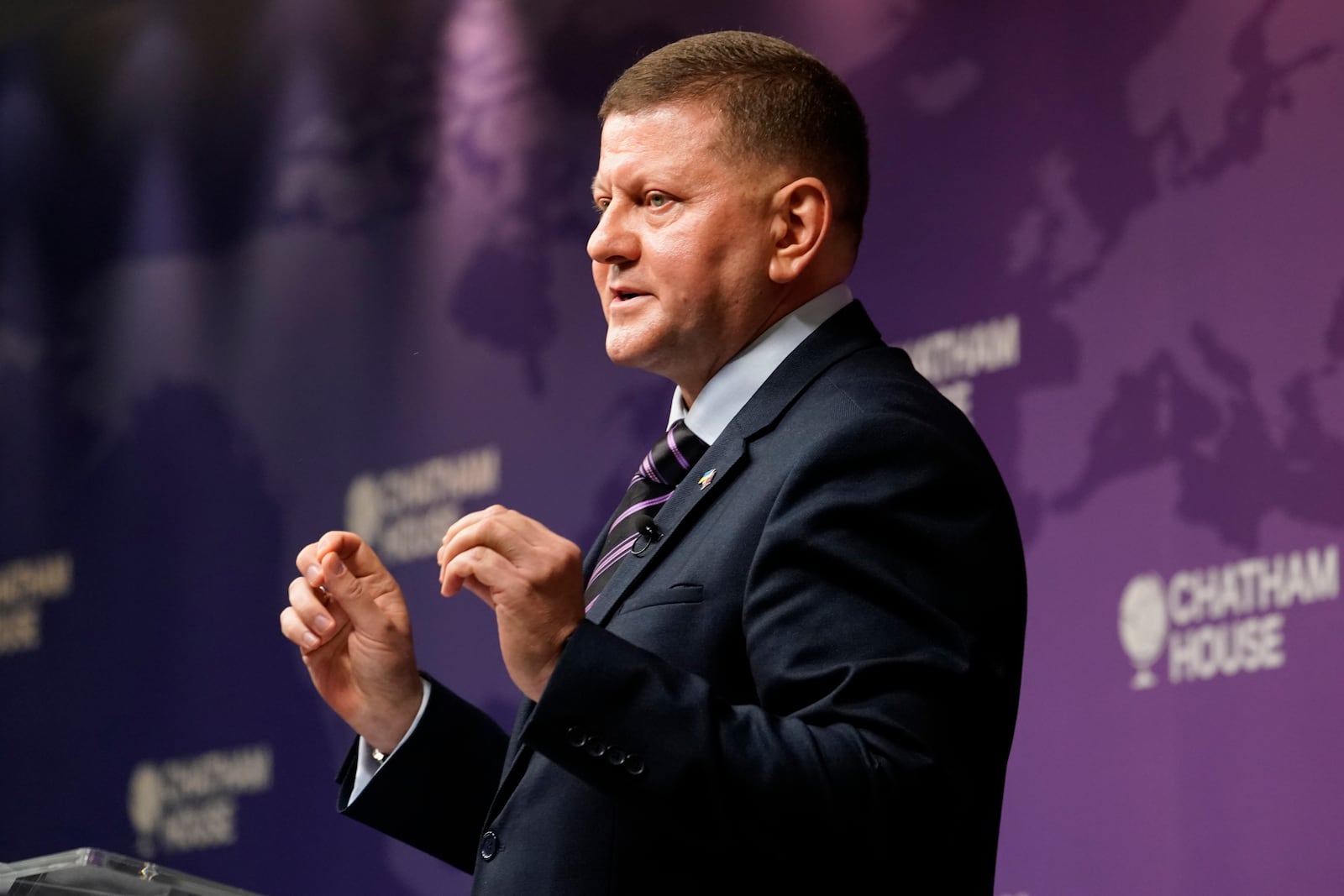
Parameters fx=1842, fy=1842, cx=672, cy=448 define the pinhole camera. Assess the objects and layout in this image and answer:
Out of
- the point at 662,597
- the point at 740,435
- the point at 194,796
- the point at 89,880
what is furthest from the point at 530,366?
the point at 89,880

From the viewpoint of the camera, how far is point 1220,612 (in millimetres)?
3533

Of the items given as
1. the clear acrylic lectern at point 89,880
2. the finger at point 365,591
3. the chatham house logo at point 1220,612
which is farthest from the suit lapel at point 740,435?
the chatham house logo at point 1220,612

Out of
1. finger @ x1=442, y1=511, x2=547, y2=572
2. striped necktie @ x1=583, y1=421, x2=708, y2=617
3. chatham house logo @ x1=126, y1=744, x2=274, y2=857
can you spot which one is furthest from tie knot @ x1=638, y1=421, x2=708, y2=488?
chatham house logo @ x1=126, y1=744, x2=274, y2=857

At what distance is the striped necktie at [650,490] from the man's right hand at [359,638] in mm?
228

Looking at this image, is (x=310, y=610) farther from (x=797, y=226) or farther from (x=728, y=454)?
(x=797, y=226)

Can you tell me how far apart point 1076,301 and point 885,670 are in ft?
8.09

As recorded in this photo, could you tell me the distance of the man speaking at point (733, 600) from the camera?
1.52 m

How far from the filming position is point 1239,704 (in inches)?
137

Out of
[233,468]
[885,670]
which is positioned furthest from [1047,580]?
[233,468]

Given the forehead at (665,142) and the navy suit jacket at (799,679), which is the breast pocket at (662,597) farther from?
the forehead at (665,142)

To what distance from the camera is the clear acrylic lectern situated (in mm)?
1629

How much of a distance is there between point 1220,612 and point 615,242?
2.01m

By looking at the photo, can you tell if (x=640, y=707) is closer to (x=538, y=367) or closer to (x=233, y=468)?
(x=538, y=367)

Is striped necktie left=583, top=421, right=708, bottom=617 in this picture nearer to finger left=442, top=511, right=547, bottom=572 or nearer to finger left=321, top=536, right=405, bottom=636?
finger left=321, top=536, right=405, bottom=636
